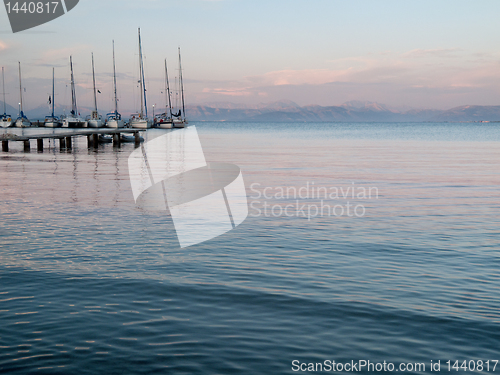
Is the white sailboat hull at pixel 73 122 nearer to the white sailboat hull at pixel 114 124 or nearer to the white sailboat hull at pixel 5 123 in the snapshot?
the white sailboat hull at pixel 114 124

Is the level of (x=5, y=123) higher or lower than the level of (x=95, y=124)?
higher

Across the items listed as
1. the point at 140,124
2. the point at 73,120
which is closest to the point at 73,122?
the point at 73,120

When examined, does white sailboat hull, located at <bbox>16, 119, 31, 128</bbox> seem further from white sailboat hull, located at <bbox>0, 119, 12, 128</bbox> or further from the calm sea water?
the calm sea water

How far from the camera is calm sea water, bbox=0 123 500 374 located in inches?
280

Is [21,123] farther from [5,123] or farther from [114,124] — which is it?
[114,124]

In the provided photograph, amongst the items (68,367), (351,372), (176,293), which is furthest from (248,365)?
(176,293)

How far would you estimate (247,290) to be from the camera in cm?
978

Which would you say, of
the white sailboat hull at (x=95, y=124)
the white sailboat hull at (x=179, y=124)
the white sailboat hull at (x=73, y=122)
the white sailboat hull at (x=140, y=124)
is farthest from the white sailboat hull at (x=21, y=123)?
the white sailboat hull at (x=140, y=124)

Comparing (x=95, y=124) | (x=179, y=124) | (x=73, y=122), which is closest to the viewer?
(x=95, y=124)

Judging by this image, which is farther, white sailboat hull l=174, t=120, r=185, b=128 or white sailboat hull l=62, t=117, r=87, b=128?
white sailboat hull l=62, t=117, r=87, b=128

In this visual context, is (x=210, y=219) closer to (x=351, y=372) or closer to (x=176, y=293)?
(x=176, y=293)

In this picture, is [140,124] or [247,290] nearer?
[247,290]

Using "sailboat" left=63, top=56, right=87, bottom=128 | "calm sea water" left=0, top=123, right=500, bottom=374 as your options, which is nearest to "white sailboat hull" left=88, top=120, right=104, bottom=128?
"sailboat" left=63, top=56, right=87, bottom=128

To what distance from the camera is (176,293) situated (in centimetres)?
961
